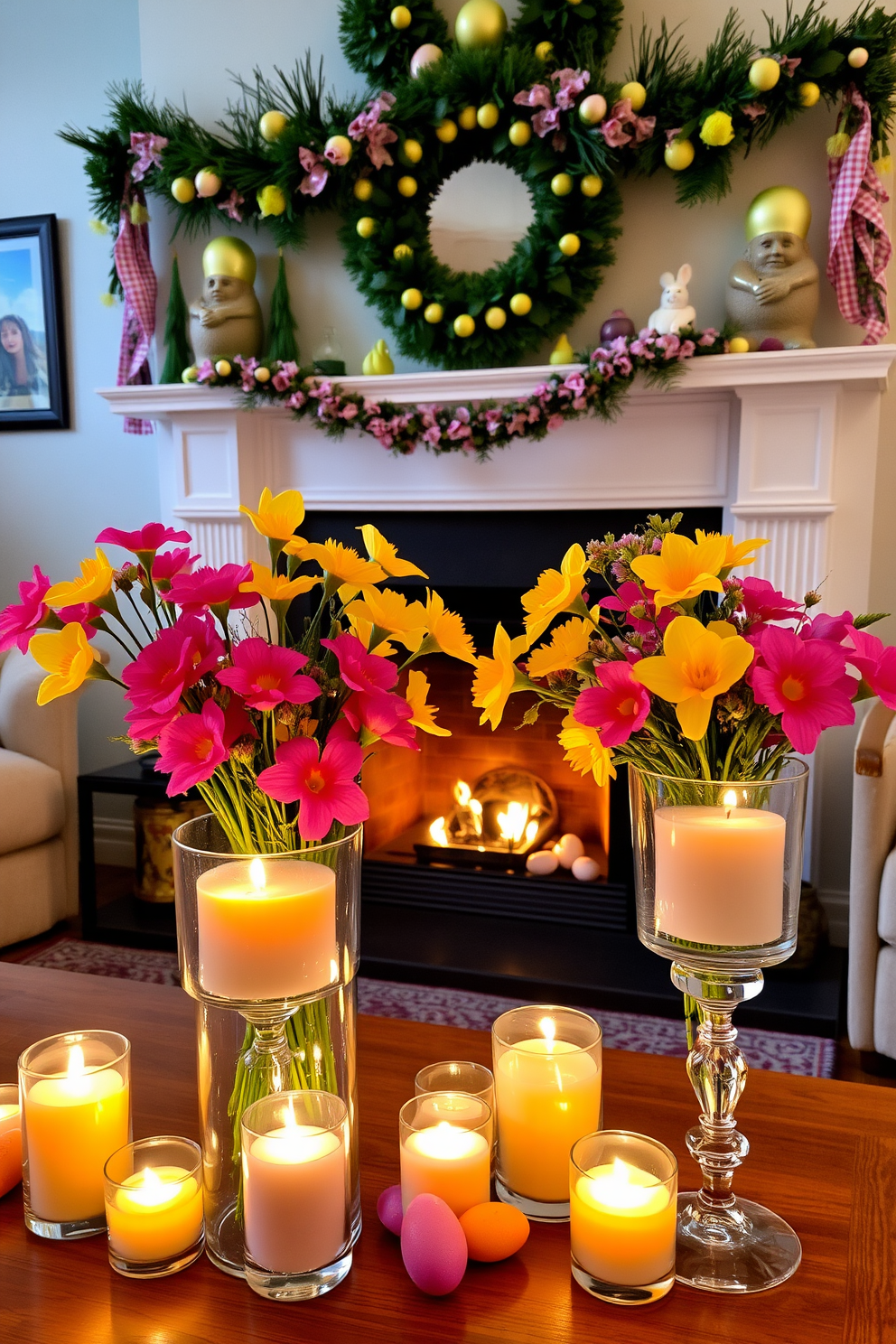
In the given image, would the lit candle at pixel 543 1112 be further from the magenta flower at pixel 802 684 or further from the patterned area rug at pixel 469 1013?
the patterned area rug at pixel 469 1013

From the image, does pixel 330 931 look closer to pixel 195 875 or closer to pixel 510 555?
pixel 195 875

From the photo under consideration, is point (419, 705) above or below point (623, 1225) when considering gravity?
above

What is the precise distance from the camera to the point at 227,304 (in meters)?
2.79

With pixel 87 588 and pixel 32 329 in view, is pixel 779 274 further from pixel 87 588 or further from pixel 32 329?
pixel 32 329

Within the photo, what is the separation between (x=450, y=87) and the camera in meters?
2.49

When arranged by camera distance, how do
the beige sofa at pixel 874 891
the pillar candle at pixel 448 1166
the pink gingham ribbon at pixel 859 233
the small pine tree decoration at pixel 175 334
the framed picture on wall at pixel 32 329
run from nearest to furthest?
the pillar candle at pixel 448 1166, the beige sofa at pixel 874 891, the pink gingham ribbon at pixel 859 233, the small pine tree decoration at pixel 175 334, the framed picture on wall at pixel 32 329

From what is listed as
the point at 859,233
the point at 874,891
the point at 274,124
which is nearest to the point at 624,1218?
the point at 874,891

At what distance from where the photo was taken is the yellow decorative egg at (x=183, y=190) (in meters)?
2.74

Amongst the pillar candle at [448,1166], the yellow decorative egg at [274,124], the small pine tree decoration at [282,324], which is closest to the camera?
the pillar candle at [448,1166]

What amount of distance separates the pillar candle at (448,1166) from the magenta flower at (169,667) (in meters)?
0.36

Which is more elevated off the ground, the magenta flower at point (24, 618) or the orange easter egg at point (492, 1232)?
the magenta flower at point (24, 618)

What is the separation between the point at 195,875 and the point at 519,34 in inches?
95.9

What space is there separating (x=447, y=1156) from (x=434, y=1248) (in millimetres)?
64

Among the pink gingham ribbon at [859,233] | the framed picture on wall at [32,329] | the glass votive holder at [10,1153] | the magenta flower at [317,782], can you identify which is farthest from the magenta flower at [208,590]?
the framed picture on wall at [32,329]
